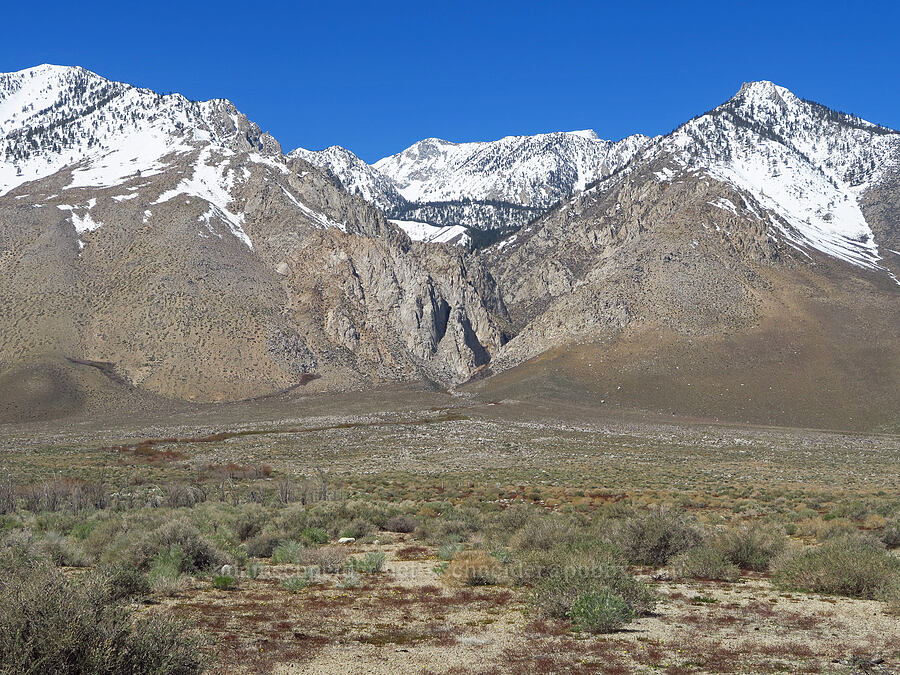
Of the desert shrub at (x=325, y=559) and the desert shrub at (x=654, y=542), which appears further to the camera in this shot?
the desert shrub at (x=654, y=542)

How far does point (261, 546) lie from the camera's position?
1772 centimetres

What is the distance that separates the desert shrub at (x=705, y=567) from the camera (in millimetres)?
15094

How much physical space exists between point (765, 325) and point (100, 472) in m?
108

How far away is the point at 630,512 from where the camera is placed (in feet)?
76.6

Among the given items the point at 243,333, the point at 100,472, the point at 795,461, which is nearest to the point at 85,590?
the point at 100,472

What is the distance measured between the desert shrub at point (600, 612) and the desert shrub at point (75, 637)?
5.81 m

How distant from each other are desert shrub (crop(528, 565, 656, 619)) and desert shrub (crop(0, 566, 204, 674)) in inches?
238

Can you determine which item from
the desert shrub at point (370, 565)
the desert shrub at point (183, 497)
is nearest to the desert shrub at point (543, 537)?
the desert shrub at point (370, 565)

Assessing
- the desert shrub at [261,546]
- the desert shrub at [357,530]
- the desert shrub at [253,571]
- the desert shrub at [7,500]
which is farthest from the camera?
the desert shrub at [7,500]

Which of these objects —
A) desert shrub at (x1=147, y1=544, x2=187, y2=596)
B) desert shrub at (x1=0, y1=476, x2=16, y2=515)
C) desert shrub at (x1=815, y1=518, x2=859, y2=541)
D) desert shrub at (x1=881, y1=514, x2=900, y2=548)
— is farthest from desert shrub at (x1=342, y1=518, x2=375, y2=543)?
desert shrub at (x1=881, y1=514, x2=900, y2=548)

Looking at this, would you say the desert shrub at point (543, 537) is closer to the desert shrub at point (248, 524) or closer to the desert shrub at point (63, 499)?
the desert shrub at point (248, 524)

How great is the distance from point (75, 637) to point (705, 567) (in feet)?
42.8

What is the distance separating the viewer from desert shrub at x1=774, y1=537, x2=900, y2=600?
1294 centimetres

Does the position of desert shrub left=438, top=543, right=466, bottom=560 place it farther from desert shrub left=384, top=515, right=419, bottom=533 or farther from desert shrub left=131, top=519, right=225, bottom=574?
desert shrub left=131, top=519, right=225, bottom=574
